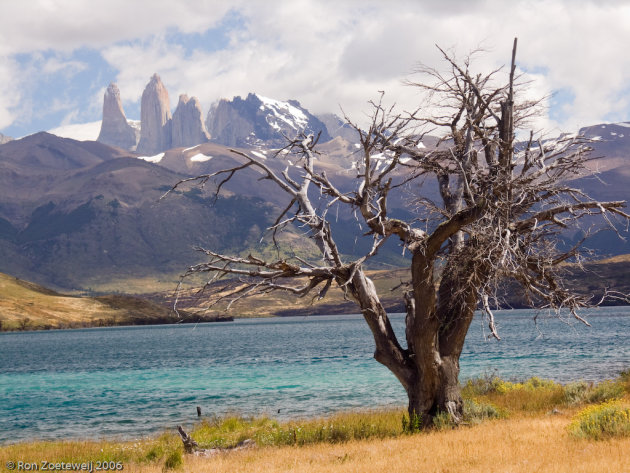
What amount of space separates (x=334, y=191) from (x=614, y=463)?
10157 mm

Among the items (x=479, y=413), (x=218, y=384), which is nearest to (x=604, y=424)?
(x=479, y=413)

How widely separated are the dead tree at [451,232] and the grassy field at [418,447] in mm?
2262

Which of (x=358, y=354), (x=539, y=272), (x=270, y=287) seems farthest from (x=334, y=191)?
(x=358, y=354)

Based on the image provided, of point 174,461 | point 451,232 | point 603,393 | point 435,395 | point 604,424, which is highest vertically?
point 451,232

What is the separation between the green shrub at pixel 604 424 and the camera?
1565 centimetres

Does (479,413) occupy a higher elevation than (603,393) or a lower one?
higher

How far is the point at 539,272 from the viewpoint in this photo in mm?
19109

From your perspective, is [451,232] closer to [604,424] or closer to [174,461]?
[604,424]

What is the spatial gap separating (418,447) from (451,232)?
5.89 metres

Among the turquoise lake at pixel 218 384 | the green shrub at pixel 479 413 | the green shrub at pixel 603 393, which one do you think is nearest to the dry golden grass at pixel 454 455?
the green shrub at pixel 479 413

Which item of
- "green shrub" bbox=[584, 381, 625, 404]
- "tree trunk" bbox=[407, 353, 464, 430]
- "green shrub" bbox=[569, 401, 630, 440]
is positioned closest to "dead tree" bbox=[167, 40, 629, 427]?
"tree trunk" bbox=[407, 353, 464, 430]

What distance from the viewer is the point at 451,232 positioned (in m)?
18.2

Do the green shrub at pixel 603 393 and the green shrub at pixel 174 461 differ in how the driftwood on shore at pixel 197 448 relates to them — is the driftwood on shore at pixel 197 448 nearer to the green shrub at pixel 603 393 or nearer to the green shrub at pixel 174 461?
the green shrub at pixel 174 461

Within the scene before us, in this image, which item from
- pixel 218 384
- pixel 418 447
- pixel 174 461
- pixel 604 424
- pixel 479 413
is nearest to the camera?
pixel 418 447
